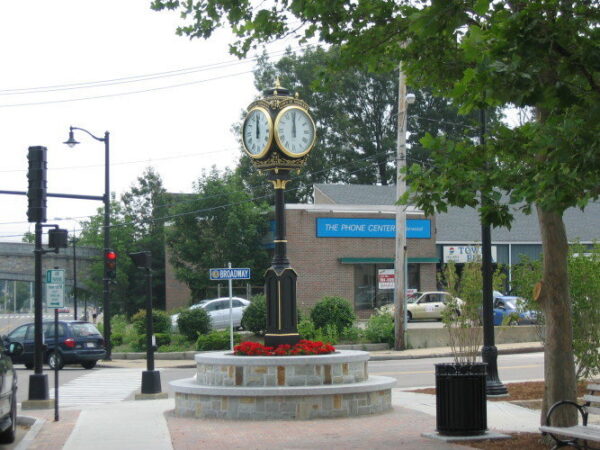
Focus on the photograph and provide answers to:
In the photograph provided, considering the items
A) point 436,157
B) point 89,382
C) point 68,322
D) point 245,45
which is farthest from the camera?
point 68,322

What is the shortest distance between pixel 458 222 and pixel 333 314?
70.8ft

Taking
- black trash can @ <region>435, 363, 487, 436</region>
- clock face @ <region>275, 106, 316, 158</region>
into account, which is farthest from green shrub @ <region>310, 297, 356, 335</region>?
black trash can @ <region>435, 363, 487, 436</region>

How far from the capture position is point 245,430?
12.4 m

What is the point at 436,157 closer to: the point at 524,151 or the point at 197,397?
the point at 524,151

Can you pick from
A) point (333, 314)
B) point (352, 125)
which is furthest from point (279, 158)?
point (352, 125)

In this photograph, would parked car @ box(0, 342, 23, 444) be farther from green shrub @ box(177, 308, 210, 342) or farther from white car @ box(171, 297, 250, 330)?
white car @ box(171, 297, 250, 330)

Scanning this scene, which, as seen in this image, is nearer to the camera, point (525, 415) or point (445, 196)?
point (445, 196)

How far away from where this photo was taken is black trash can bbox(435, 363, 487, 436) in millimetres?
11203

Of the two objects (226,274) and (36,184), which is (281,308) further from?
(226,274)

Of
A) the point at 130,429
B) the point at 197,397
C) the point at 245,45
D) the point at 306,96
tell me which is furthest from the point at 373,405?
the point at 306,96

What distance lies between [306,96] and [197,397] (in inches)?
2120

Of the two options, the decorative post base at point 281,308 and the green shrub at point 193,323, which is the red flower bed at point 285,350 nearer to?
the decorative post base at point 281,308

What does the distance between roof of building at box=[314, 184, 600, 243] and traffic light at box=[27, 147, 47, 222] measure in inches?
1270

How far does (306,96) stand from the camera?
66.4 m
